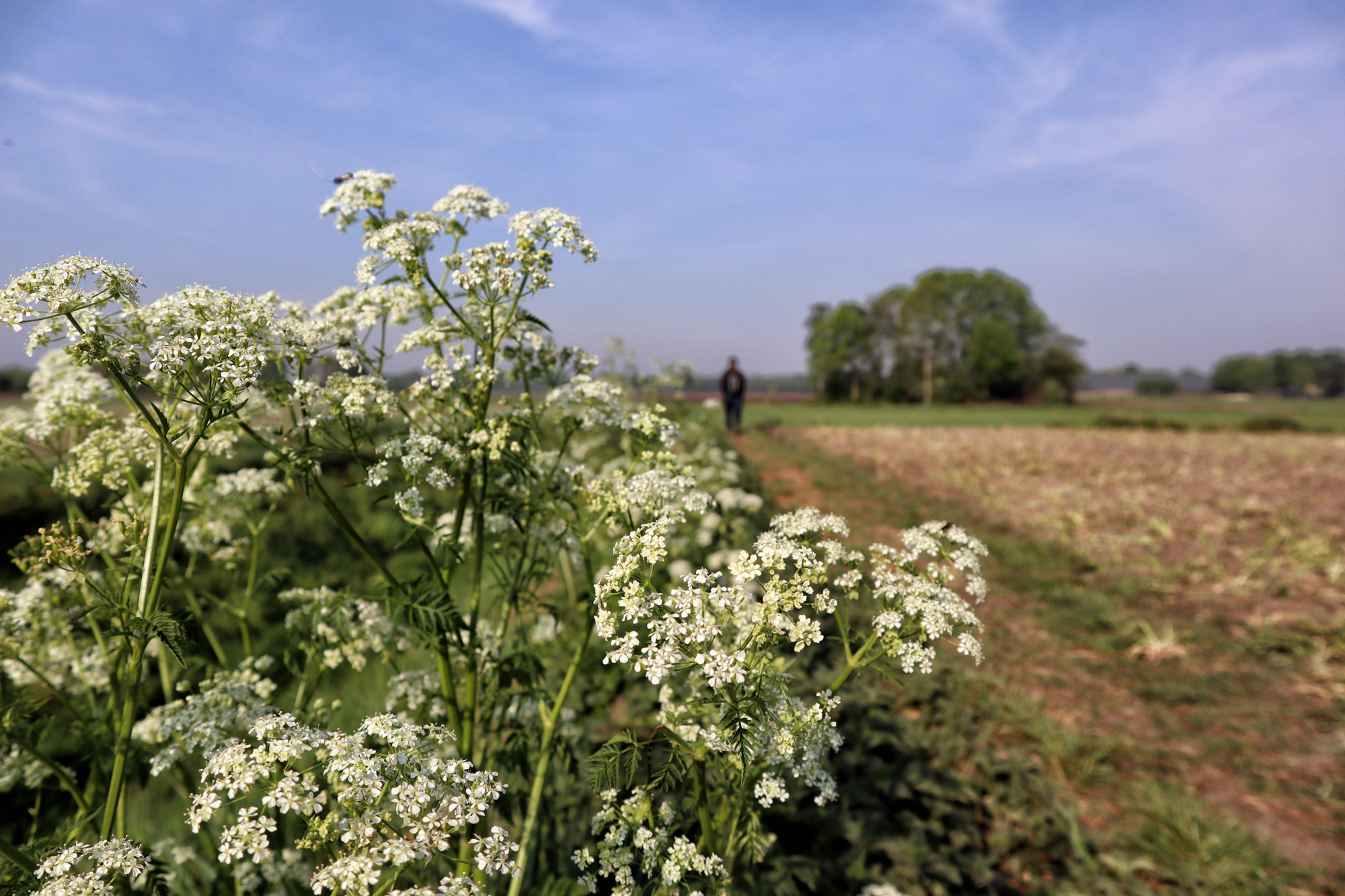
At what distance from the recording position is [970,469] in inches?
762

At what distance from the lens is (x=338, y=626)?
2.58 metres

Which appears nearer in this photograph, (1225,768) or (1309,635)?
(1225,768)

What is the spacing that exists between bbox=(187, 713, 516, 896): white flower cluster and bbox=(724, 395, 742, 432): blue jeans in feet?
85.9

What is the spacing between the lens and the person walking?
26.7m

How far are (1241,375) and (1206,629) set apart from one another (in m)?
165

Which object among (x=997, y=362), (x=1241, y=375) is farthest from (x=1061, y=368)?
(x=1241, y=375)

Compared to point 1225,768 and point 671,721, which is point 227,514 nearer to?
point 671,721

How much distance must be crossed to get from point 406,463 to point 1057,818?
16.8 ft

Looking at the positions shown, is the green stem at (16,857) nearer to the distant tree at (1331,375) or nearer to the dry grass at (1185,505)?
the dry grass at (1185,505)

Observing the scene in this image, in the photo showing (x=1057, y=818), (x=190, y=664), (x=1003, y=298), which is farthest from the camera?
(x=1003, y=298)

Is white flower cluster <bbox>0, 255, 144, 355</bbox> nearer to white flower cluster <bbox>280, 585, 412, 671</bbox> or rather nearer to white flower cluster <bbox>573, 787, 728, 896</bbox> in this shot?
white flower cluster <bbox>280, 585, 412, 671</bbox>

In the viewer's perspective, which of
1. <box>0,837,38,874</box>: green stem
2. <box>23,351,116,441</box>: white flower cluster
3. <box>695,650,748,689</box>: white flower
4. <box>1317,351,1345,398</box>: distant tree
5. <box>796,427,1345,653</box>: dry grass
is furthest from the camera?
<box>1317,351,1345,398</box>: distant tree

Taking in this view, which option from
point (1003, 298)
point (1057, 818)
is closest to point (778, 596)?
point (1057, 818)

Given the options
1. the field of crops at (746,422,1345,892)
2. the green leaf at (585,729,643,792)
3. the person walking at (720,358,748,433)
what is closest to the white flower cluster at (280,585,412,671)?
the green leaf at (585,729,643,792)
